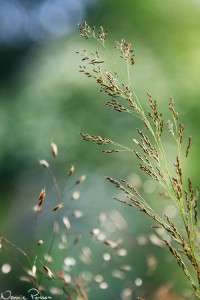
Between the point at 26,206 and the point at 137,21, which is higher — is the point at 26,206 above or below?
below

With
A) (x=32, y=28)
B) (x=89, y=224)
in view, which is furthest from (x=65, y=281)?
(x=32, y=28)

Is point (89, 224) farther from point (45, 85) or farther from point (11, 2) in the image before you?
point (11, 2)

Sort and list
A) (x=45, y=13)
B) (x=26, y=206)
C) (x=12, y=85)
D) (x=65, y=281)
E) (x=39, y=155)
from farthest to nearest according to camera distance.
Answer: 1. (x=45, y=13)
2. (x=12, y=85)
3. (x=26, y=206)
4. (x=39, y=155)
5. (x=65, y=281)

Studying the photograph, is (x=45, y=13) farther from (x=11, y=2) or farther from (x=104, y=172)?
(x=104, y=172)

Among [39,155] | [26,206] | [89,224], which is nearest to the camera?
[89,224]

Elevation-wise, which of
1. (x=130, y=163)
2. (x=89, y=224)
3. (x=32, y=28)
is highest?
(x=32, y=28)

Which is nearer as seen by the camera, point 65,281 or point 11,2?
point 65,281
